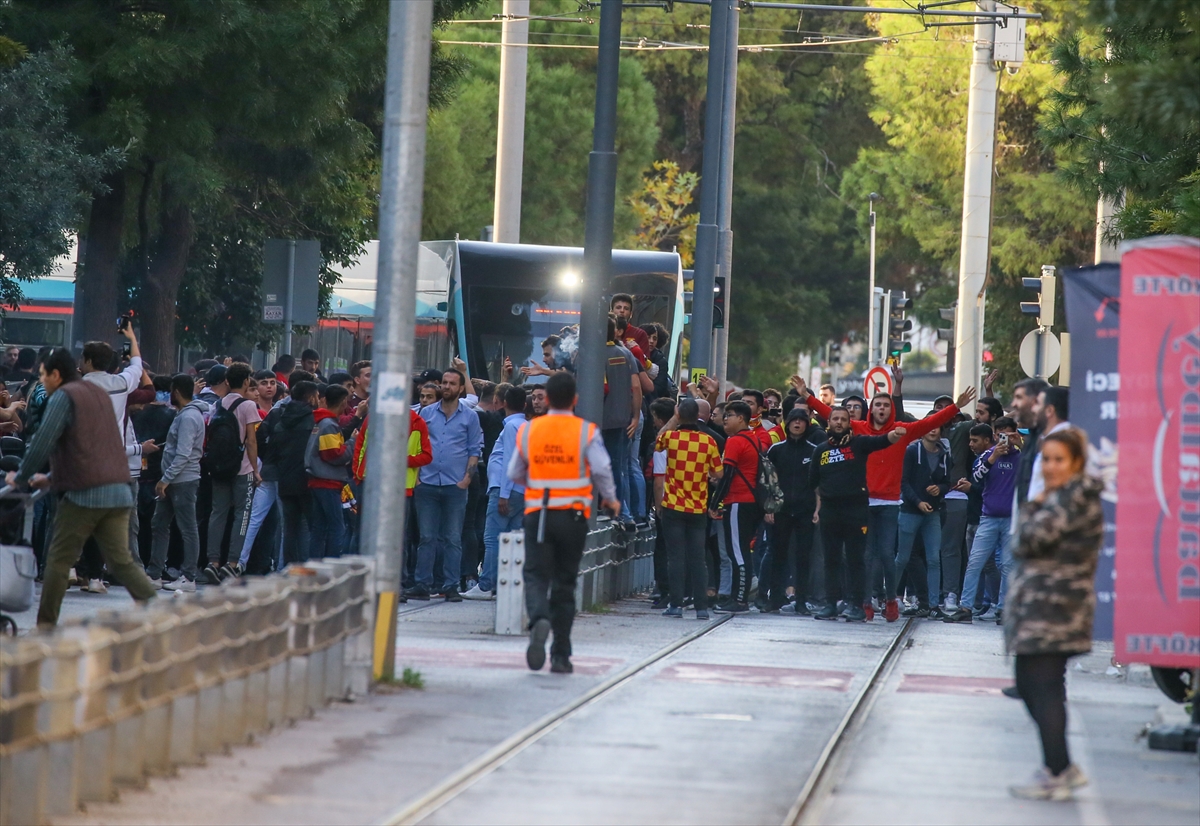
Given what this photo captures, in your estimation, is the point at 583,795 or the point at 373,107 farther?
the point at 373,107

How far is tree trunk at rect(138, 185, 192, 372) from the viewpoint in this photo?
23062mm

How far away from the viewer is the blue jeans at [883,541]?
16.9 meters

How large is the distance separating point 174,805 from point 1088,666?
7.96 m

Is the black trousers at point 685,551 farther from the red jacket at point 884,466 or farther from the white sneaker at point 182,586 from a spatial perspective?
the white sneaker at point 182,586

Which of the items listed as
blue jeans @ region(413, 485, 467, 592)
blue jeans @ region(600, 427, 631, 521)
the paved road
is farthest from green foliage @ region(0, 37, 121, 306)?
the paved road

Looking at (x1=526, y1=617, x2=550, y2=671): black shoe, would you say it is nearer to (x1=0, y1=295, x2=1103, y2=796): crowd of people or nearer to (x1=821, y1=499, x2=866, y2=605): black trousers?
(x1=0, y1=295, x2=1103, y2=796): crowd of people

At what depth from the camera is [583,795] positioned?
26.4 ft

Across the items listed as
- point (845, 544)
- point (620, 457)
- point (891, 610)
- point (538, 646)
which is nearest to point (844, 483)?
point (845, 544)

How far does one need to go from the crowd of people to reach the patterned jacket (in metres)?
5.77

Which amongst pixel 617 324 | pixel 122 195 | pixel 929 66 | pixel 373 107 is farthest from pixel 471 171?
pixel 617 324

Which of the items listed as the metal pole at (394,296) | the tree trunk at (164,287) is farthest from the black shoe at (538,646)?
the tree trunk at (164,287)

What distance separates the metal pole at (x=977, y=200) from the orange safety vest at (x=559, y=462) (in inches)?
751

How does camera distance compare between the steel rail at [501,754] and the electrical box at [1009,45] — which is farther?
the electrical box at [1009,45]

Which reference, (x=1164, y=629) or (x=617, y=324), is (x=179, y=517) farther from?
(x=1164, y=629)
